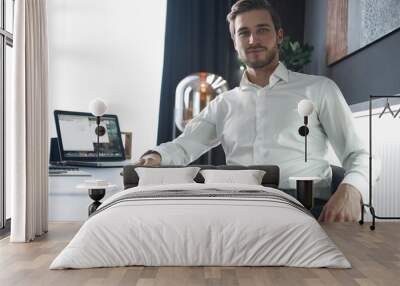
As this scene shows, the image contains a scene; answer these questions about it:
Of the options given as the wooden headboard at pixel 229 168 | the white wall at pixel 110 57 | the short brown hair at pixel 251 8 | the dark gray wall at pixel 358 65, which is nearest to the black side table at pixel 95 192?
the wooden headboard at pixel 229 168

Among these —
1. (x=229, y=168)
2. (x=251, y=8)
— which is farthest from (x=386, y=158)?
(x=251, y=8)

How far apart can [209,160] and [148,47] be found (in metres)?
1.67

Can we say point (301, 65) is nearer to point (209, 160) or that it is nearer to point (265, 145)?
point (265, 145)

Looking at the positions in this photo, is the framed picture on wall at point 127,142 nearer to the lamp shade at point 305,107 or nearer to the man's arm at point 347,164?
the lamp shade at point 305,107

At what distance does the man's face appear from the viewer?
5.91 meters

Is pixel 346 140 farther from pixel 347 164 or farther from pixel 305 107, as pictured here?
pixel 305 107

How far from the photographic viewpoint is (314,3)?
6.27 meters

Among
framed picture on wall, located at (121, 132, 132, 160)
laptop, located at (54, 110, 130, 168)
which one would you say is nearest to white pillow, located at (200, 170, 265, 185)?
laptop, located at (54, 110, 130, 168)

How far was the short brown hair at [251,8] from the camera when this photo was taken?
19.9 feet

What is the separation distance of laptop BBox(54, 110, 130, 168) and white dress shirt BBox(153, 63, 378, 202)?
1.09 m

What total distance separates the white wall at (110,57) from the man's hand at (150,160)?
0.54 metres

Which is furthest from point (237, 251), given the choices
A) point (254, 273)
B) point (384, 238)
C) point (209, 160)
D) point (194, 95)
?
point (194, 95)

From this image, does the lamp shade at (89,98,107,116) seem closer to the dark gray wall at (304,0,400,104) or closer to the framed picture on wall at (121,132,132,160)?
the framed picture on wall at (121,132,132,160)

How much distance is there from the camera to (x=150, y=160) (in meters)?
6.15
